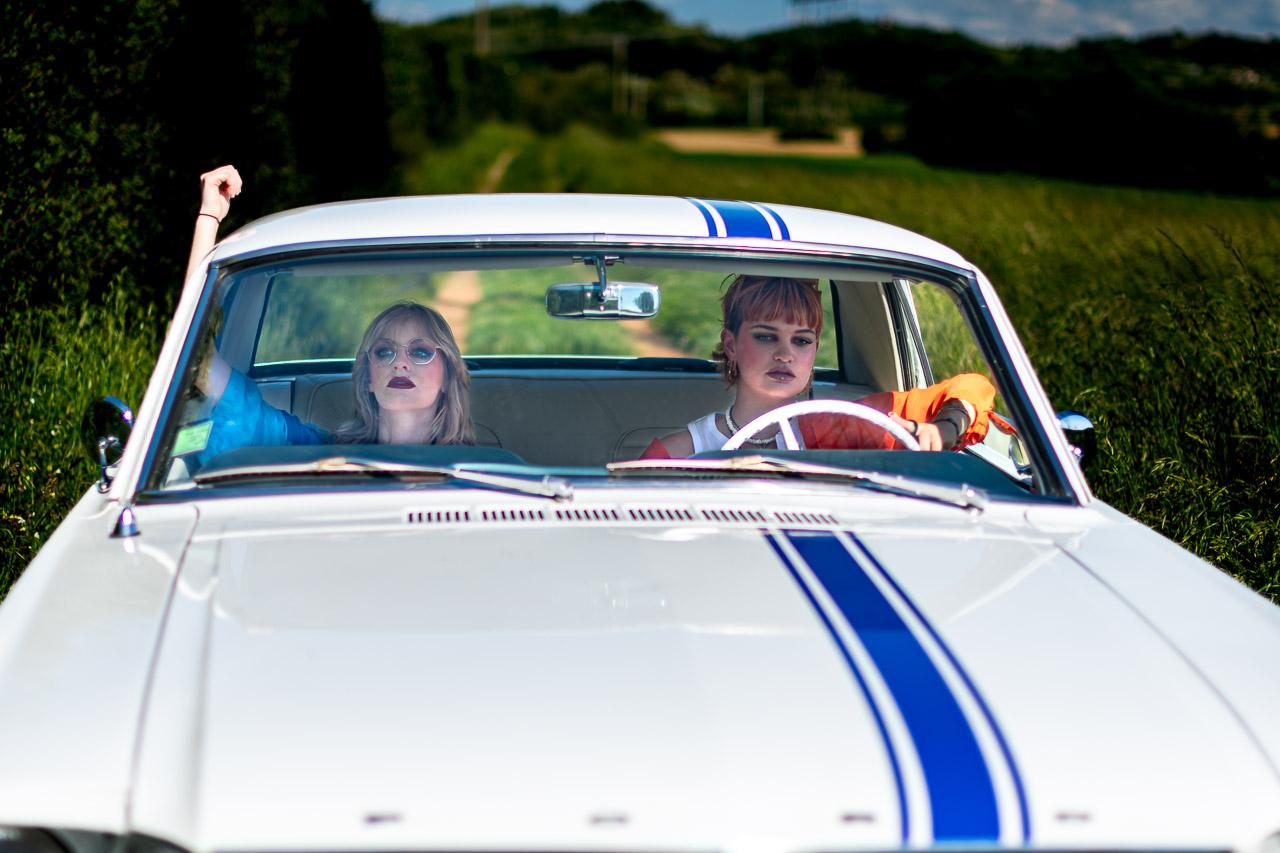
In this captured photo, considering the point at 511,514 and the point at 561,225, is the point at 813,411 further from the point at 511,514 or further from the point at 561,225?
the point at 511,514

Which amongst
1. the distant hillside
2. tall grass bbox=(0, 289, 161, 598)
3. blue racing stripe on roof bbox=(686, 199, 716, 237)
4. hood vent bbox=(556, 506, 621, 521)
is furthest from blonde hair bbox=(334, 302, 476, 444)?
the distant hillside

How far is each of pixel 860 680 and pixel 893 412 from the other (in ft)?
5.32

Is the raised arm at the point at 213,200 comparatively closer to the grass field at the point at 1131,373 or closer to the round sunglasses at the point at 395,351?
the round sunglasses at the point at 395,351

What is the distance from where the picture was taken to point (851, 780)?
1737mm

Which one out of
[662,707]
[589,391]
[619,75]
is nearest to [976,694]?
[662,707]

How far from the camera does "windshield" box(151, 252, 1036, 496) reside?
2848mm

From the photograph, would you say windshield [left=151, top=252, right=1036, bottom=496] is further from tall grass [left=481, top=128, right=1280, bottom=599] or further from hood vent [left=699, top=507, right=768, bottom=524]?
tall grass [left=481, top=128, right=1280, bottom=599]

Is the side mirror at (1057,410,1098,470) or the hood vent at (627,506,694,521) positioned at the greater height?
the side mirror at (1057,410,1098,470)

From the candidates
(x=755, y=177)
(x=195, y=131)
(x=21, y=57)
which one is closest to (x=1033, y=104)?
(x=755, y=177)

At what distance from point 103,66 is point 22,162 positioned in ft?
4.04

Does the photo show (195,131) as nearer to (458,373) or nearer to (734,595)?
(458,373)

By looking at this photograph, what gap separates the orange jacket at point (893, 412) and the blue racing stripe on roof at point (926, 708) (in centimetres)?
85

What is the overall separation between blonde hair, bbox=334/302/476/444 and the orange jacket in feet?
1.50

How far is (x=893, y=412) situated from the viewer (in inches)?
137
